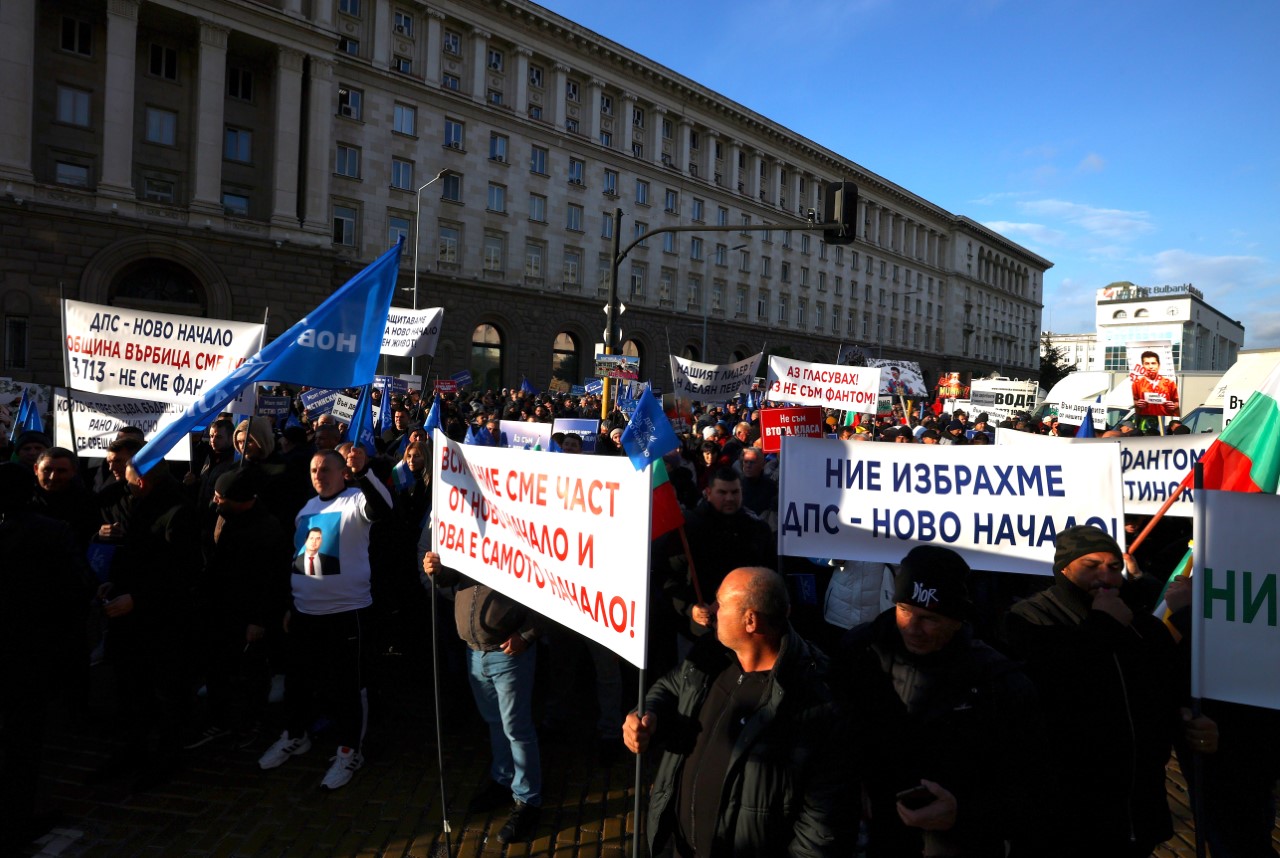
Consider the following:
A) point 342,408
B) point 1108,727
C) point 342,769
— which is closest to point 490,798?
point 342,769

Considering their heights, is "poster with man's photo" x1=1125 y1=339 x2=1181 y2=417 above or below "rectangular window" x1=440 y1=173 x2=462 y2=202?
below

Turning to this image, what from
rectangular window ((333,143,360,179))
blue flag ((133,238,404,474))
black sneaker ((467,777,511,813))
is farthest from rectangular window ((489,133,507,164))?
black sneaker ((467,777,511,813))

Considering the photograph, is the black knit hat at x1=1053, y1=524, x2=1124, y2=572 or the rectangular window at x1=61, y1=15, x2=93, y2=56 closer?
the black knit hat at x1=1053, y1=524, x2=1124, y2=572

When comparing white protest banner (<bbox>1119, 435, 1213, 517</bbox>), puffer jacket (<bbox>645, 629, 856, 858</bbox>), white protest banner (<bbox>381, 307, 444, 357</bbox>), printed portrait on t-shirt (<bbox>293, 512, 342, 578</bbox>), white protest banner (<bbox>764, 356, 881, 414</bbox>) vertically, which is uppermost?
white protest banner (<bbox>381, 307, 444, 357</bbox>)

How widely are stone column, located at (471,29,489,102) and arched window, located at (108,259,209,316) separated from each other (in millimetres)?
16326

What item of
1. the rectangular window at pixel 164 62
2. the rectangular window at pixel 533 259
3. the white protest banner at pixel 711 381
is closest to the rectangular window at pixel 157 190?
the rectangular window at pixel 164 62

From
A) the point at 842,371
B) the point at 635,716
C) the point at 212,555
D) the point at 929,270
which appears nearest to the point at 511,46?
the point at 842,371

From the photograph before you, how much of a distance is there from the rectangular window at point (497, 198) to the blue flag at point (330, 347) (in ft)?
111

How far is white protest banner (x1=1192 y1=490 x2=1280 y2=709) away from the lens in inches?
103

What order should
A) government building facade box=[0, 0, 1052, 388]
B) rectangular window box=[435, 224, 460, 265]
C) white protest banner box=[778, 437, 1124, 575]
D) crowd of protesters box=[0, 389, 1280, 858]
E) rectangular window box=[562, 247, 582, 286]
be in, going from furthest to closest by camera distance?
rectangular window box=[562, 247, 582, 286], rectangular window box=[435, 224, 460, 265], government building facade box=[0, 0, 1052, 388], white protest banner box=[778, 437, 1124, 575], crowd of protesters box=[0, 389, 1280, 858]

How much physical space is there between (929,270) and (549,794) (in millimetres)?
78158

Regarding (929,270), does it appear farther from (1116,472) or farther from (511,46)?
(1116,472)

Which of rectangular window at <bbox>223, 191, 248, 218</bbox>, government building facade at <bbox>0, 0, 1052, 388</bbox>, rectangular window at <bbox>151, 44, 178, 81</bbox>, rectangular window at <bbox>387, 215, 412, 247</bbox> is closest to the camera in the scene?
government building facade at <bbox>0, 0, 1052, 388</bbox>

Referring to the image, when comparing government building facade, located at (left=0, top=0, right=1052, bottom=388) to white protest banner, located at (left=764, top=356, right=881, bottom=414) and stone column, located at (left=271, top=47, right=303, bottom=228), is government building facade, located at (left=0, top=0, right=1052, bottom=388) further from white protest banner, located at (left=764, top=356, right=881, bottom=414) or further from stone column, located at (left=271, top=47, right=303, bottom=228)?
white protest banner, located at (left=764, top=356, right=881, bottom=414)
